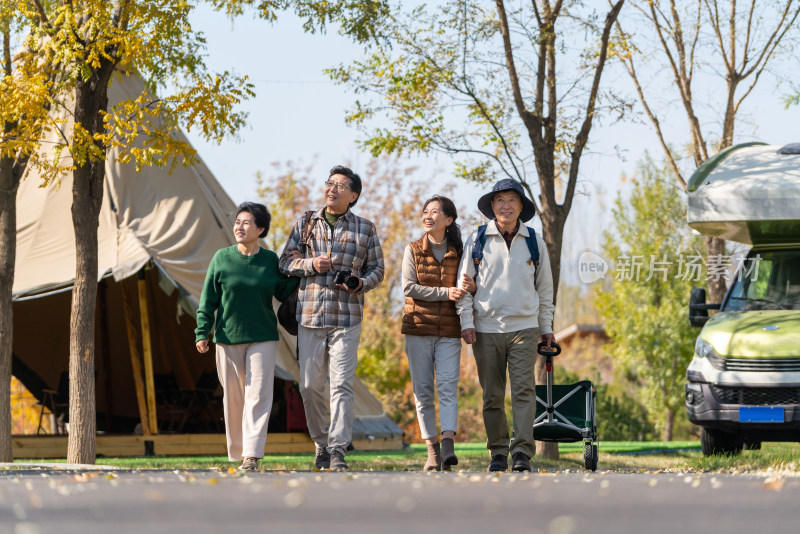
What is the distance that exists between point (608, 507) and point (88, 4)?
6.45m

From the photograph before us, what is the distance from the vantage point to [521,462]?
725 centimetres

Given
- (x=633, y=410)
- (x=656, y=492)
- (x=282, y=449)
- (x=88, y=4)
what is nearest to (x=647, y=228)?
(x=633, y=410)

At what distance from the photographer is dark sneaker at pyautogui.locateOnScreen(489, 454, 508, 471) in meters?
7.33

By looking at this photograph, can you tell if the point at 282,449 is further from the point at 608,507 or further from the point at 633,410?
the point at 633,410

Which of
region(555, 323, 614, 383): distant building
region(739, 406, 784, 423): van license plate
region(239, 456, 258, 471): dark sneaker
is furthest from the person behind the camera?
region(555, 323, 614, 383): distant building

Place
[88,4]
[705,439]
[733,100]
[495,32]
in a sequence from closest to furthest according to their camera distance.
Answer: [88,4], [705,439], [495,32], [733,100]

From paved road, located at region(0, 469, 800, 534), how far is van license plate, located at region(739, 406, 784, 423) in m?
3.48

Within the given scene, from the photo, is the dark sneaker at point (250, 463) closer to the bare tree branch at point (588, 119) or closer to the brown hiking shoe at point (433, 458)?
the brown hiking shoe at point (433, 458)

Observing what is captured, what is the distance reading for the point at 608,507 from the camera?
14.0ft

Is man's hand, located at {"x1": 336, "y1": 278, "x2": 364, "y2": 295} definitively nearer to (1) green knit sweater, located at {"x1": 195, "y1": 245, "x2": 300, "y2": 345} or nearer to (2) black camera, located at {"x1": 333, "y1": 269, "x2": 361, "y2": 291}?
(2) black camera, located at {"x1": 333, "y1": 269, "x2": 361, "y2": 291}

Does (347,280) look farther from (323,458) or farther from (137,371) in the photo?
(137,371)

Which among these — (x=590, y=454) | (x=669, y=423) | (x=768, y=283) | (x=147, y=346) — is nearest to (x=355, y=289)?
(x=590, y=454)

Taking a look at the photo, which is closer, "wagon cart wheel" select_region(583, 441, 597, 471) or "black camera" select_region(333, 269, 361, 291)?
"black camera" select_region(333, 269, 361, 291)

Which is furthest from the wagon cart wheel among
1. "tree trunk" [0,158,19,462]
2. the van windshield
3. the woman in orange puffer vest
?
"tree trunk" [0,158,19,462]
